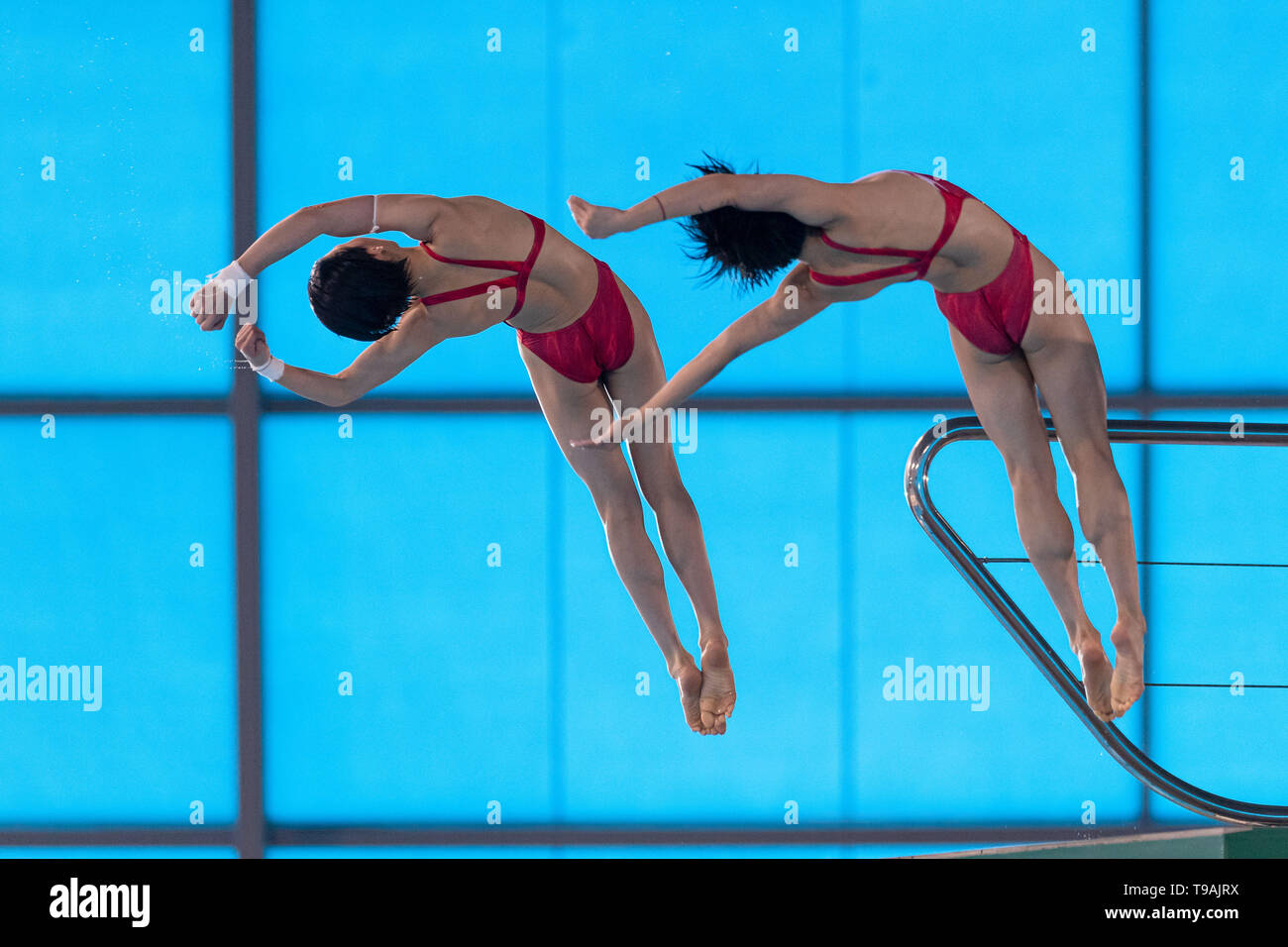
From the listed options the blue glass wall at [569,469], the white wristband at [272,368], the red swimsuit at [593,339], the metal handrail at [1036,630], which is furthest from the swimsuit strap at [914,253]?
the blue glass wall at [569,469]

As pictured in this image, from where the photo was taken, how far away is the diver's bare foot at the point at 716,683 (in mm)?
3156

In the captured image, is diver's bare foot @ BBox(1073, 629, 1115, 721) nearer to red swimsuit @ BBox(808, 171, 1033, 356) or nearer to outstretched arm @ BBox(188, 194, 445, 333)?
Result: red swimsuit @ BBox(808, 171, 1033, 356)

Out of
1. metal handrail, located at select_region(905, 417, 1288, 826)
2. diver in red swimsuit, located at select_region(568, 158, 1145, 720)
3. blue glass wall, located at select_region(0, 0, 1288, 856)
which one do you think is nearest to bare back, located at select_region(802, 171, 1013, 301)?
diver in red swimsuit, located at select_region(568, 158, 1145, 720)

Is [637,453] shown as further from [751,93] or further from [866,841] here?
[866,841]

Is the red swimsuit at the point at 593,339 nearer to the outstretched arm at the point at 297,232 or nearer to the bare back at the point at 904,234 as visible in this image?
the outstretched arm at the point at 297,232

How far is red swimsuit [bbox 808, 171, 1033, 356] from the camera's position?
108 inches

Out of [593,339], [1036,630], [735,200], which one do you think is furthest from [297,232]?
[1036,630]

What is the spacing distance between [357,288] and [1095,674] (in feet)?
6.64

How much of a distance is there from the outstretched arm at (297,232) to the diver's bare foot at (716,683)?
1.34 metres

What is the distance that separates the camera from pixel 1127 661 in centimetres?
295

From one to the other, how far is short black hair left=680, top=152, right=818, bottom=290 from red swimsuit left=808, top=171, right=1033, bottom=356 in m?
0.10

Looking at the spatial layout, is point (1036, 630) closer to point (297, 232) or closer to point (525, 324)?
point (525, 324)
